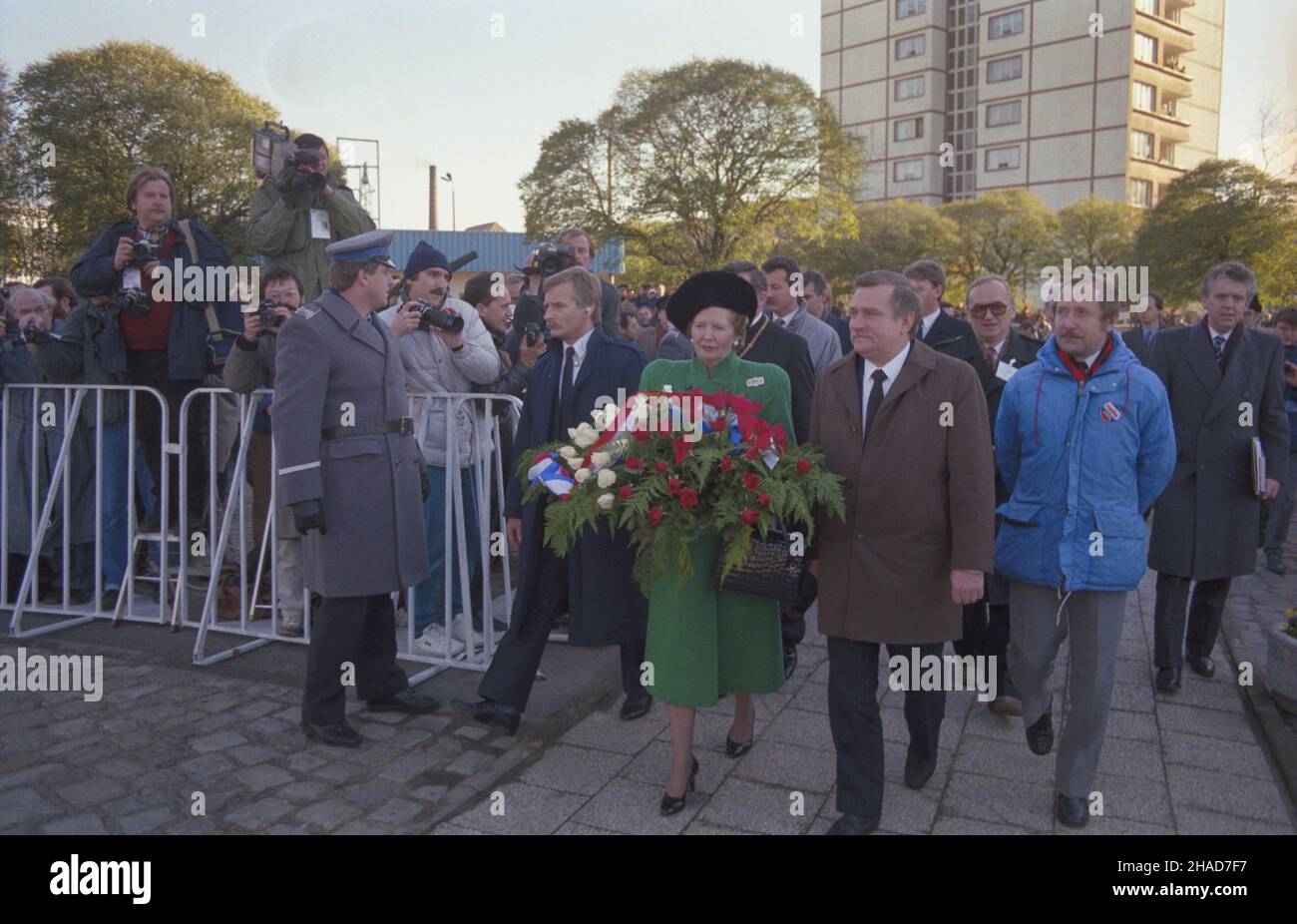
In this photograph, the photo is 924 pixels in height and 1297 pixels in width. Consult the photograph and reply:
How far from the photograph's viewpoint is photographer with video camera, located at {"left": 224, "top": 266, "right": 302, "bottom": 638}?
224 inches

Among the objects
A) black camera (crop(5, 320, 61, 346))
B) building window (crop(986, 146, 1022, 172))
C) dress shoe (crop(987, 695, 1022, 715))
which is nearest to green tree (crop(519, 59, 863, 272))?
black camera (crop(5, 320, 61, 346))

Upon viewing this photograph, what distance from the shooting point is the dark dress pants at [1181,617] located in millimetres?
5590

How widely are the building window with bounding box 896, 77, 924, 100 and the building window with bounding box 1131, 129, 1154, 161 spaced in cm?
1757

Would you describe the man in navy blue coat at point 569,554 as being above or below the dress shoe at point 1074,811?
above

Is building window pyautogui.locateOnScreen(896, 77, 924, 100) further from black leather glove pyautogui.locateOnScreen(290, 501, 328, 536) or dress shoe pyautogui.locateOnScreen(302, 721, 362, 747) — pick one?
dress shoe pyautogui.locateOnScreen(302, 721, 362, 747)

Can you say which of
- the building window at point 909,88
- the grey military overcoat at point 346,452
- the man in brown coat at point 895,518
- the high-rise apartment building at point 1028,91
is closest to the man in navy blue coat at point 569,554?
the grey military overcoat at point 346,452

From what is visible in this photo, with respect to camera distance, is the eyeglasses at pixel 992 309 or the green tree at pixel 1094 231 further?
the green tree at pixel 1094 231

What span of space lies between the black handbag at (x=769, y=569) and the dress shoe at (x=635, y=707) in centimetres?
150

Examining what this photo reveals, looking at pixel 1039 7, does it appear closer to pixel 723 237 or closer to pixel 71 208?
pixel 723 237

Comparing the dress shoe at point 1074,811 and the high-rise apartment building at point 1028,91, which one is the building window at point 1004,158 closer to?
the high-rise apartment building at point 1028,91

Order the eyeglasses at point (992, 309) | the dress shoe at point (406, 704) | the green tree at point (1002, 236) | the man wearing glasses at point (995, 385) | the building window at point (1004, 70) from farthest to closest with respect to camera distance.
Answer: the building window at point (1004, 70), the green tree at point (1002, 236), the eyeglasses at point (992, 309), the man wearing glasses at point (995, 385), the dress shoe at point (406, 704)

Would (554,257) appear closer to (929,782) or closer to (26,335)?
(26,335)
